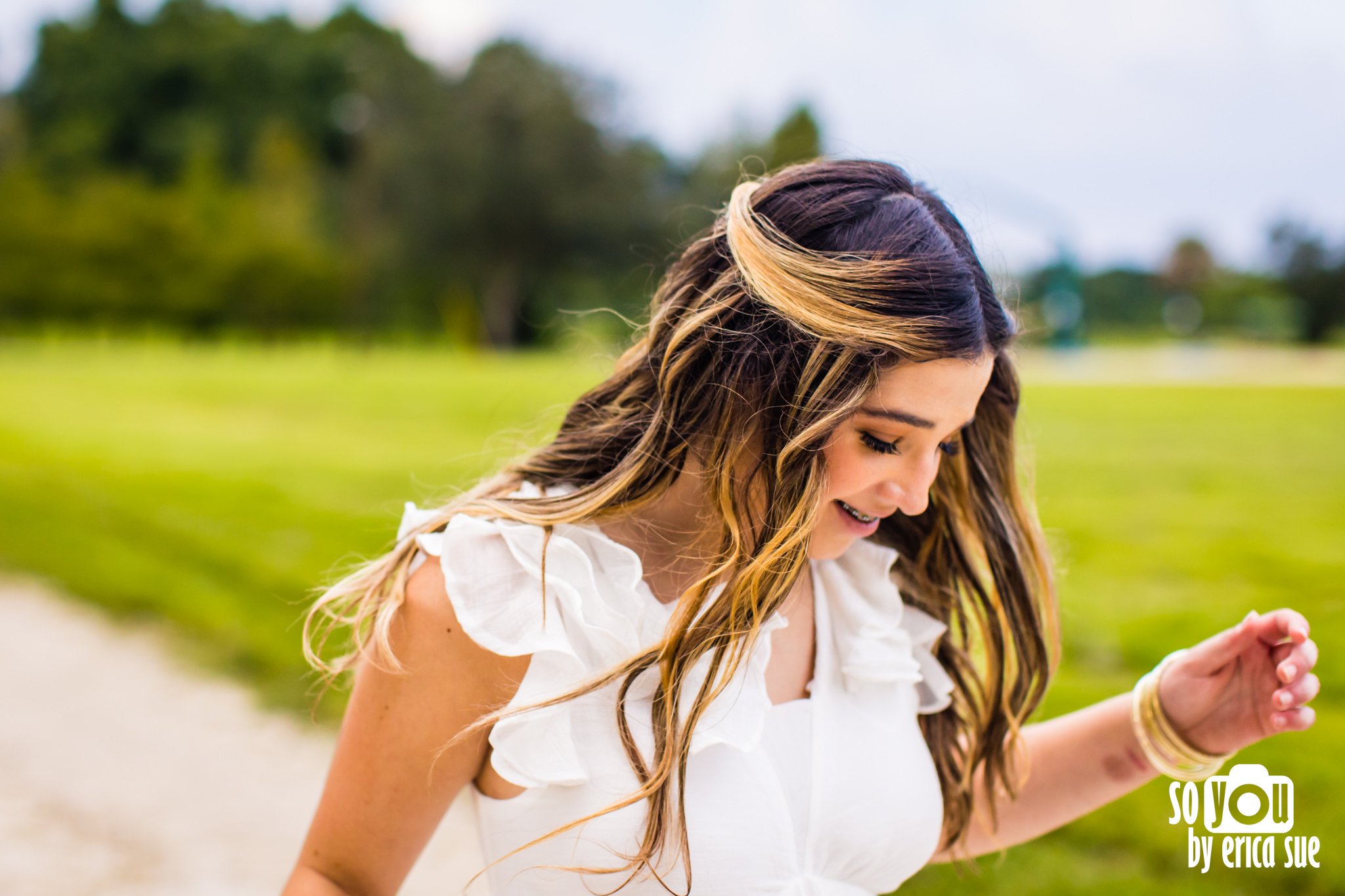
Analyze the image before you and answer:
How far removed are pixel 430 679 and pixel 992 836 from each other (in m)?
1.02

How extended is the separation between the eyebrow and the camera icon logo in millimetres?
1692

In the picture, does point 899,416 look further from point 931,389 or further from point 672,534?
point 672,534

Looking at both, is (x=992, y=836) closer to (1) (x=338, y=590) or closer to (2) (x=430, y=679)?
(2) (x=430, y=679)

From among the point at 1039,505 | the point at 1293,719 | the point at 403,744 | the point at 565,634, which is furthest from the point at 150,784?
the point at 1039,505

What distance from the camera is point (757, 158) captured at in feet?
7.18

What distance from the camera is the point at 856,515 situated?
158cm

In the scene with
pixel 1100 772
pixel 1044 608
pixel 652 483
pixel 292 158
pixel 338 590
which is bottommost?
pixel 1100 772

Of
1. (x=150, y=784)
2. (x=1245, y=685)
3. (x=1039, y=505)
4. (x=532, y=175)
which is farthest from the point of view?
(x=532, y=175)

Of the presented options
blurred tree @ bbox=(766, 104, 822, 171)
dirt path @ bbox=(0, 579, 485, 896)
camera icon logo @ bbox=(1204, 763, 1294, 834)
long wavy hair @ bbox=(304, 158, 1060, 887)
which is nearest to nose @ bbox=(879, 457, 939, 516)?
long wavy hair @ bbox=(304, 158, 1060, 887)

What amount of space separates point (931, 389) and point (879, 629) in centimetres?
44

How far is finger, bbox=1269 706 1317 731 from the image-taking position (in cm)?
159

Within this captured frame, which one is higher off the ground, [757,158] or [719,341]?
[757,158]

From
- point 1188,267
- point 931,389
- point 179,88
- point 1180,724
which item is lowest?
point 1180,724

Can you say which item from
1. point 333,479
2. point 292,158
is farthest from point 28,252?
point 333,479
